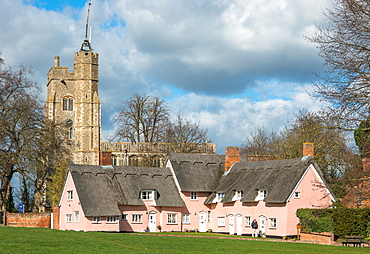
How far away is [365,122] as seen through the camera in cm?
2517

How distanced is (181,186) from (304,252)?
80.1ft

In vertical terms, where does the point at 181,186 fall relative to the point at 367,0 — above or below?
below

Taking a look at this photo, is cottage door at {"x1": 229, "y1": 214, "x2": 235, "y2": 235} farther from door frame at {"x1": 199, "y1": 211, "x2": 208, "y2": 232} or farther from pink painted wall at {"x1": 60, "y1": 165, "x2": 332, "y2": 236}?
door frame at {"x1": 199, "y1": 211, "x2": 208, "y2": 232}

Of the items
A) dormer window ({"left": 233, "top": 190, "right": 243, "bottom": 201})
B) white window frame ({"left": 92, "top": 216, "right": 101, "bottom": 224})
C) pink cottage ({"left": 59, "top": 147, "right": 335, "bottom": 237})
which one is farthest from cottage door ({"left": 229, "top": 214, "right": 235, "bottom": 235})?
white window frame ({"left": 92, "top": 216, "right": 101, "bottom": 224})

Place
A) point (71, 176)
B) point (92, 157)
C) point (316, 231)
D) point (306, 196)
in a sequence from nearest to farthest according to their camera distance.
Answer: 1. point (316, 231)
2. point (306, 196)
3. point (71, 176)
4. point (92, 157)

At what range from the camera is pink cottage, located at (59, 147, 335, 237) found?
4722cm

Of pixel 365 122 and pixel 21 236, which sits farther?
pixel 21 236

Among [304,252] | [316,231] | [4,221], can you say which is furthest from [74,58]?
[304,252]

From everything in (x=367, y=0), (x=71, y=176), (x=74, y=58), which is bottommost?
(x=71, y=176)

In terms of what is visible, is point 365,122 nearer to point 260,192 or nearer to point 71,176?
point 260,192

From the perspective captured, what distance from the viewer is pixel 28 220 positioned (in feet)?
171

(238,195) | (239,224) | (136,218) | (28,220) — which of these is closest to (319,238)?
(239,224)

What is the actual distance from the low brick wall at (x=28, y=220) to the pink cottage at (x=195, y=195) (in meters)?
2.11

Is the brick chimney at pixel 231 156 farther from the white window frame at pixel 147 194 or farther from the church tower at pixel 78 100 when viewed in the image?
the church tower at pixel 78 100
